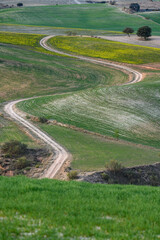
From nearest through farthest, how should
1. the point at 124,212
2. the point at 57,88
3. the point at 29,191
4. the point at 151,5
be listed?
the point at 124,212 < the point at 29,191 < the point at 57,88 < the point at 151,5

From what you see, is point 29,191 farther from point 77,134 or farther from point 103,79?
point 103,79

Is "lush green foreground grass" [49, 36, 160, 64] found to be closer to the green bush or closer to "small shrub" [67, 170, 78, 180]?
the green bush

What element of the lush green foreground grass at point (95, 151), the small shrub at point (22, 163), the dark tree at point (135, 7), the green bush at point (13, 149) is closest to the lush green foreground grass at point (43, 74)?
the lush green foreground grass at point (95, 151)

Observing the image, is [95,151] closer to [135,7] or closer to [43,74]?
[43,74]

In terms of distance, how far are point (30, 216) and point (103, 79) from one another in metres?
56.5

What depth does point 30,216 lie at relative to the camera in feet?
33.2

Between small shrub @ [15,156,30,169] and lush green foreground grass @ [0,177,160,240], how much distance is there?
901cm

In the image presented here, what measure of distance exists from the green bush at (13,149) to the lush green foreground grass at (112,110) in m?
9.44

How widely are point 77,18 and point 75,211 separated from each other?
151772 mm

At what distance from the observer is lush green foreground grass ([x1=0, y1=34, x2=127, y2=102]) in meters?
55.6

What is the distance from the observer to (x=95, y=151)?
26.5m

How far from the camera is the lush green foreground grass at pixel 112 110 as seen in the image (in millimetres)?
33616

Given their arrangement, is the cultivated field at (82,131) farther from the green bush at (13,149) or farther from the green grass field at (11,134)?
the green bush at (13,149)

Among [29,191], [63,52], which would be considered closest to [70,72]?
[63,52]
